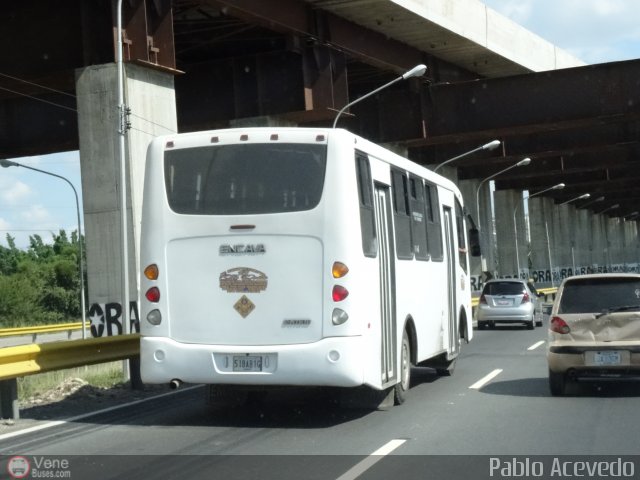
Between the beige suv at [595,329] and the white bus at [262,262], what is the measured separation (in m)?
2.69

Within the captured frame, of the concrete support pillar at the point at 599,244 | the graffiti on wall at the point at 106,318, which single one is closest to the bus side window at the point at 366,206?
the graffiti on wall at the point at 106,318

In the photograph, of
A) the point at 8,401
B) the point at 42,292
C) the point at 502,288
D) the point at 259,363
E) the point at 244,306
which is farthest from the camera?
the point at 42,292

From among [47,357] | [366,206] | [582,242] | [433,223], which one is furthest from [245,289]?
[582,242]

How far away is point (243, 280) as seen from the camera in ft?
37.6

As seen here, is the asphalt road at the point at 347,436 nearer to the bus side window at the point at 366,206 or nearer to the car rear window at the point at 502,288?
the bus side window at the point at 366,206

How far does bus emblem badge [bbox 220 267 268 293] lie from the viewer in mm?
11406

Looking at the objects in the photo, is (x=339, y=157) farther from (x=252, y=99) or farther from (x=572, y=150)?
(x=572, y=150)

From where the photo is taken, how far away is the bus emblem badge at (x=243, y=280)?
11.4 metres

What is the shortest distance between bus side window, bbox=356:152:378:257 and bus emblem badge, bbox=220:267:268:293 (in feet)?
3.73

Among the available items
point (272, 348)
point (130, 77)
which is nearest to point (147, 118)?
point (130, 77)

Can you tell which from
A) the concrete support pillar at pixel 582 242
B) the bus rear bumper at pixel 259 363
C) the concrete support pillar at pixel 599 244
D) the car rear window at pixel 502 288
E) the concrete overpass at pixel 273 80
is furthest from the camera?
the concrete support pillar at pixel 599 244

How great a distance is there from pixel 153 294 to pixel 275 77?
1962 cm

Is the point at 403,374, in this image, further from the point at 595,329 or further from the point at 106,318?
the point at 106,318

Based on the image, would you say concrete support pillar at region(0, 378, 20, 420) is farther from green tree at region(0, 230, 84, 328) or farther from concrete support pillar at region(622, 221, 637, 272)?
concrete support pillar at region(622, 221, 637, 272)
